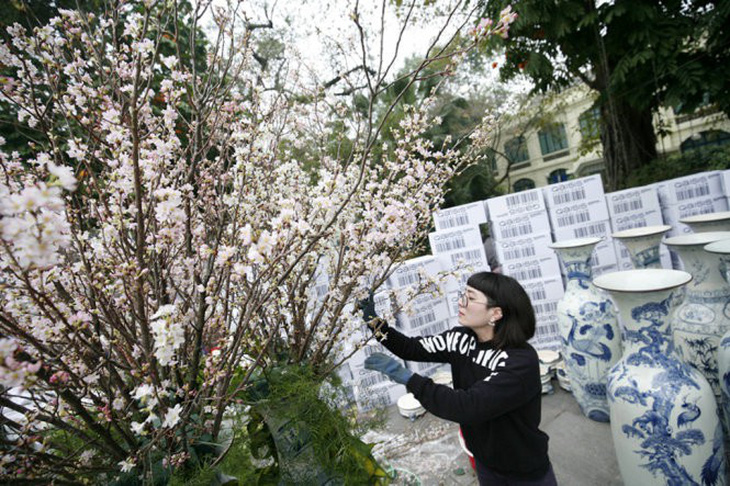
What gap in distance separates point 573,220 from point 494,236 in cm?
79

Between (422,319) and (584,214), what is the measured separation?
199 centimetres

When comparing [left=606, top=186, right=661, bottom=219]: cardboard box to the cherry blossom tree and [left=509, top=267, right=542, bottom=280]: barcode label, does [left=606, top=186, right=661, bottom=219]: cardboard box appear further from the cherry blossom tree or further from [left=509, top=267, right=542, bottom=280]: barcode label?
the cherry blossom tree

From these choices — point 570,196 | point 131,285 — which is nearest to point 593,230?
point 570,196

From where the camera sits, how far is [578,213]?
12.1 ft

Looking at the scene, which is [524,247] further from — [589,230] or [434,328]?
[434,328]

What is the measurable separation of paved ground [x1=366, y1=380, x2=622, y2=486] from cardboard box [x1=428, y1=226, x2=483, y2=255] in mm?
1597

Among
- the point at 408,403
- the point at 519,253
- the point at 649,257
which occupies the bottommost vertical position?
the point at 408,403

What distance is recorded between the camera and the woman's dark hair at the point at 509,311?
168 cm

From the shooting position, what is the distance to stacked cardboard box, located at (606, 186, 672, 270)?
12.1 ft

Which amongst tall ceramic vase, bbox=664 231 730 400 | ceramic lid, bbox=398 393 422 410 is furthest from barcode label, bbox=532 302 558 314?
ceramic lid, bbox=398 393 422 410

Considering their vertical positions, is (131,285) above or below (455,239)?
above

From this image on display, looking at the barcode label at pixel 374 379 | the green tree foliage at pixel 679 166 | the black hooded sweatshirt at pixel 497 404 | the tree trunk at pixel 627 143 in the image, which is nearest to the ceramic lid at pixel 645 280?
the black hooded sweatshirt at pixel 497 404

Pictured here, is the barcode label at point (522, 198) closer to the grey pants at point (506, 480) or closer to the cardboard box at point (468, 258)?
the cardboard box at point (468, 258)

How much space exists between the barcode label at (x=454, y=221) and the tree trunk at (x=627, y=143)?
4.37 meters
